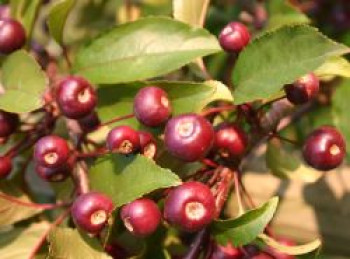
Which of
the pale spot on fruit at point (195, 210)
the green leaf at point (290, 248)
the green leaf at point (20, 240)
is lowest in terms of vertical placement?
the green leaf at point (20, 240)

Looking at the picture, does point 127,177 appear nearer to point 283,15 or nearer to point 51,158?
point 51,158

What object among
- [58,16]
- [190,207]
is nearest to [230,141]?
[190,207]

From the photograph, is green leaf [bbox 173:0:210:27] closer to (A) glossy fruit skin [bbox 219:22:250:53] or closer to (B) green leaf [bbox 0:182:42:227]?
(A) glossy fruit skin [bbox 219:22:250:53]

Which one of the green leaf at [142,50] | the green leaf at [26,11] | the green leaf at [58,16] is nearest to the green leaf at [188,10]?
the green leaf at [142,50]

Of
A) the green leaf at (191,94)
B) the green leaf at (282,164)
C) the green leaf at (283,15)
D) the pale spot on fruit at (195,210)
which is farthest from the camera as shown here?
the green leaf at (283,15)

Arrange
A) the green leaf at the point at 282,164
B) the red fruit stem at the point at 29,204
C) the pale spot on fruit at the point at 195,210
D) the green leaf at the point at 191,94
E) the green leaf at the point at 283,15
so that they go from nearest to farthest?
the pale spot on fruit at the point at 195,210, the green leaf at the point at 191,94, the red fruit stem at the point at 29,204, the green leaf at the point at 282,164, the green leaf at the point at 283,15

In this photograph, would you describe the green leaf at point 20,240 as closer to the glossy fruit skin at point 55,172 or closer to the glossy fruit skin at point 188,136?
the glossy fruit skin at point 55,172

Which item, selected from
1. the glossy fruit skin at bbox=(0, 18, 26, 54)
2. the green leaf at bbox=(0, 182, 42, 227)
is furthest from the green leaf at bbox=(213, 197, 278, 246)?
the glossy fruit skin at bbox=(0, 18, 26, 54)

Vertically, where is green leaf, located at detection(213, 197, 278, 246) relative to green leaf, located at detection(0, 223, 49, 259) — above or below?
above
